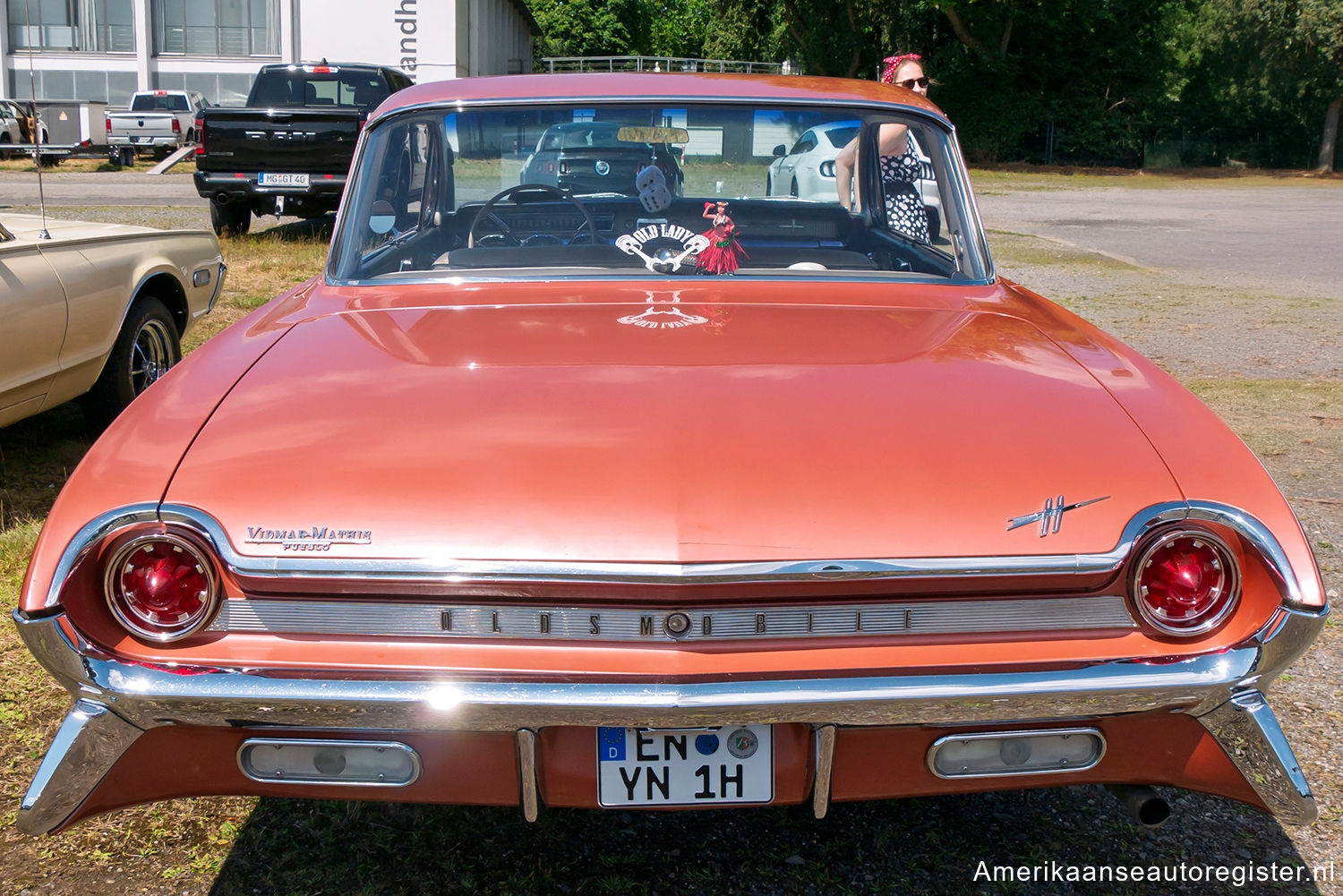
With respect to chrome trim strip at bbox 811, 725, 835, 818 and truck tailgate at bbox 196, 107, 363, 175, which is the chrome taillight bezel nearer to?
chrome trim strip at bbox 811, 725, 835, 818

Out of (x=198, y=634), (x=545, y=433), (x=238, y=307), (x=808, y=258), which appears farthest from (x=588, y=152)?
(x=238, y=307)

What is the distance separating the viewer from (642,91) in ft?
10.4

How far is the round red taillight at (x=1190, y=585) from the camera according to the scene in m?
1.96

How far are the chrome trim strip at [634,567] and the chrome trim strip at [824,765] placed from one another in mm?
268

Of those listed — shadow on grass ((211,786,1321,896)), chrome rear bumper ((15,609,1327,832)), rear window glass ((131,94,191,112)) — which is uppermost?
rear window glass ((131,94,191,112))

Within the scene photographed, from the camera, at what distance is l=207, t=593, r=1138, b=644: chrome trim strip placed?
188cm

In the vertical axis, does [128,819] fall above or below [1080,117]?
below

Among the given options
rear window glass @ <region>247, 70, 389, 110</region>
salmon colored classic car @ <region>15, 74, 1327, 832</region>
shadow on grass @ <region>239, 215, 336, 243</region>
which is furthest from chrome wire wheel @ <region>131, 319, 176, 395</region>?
rear window glass @ <region>247, 70, 389, 110</region>

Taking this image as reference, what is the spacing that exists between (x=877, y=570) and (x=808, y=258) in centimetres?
154

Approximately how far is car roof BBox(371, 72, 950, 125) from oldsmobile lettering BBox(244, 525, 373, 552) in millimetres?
1702

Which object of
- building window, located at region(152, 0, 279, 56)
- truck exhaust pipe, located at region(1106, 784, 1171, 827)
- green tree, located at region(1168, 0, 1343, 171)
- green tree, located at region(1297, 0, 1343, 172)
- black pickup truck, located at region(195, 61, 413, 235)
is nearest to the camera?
truck exhaust pipe, located at region(1106, 784, 1171, 827)

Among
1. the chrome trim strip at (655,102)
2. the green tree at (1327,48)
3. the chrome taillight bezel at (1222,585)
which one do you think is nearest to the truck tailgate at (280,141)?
the chrome trim strip at (655,102)

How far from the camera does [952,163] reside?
325cm

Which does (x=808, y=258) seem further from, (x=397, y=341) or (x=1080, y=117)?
(x=1080, y=117)
